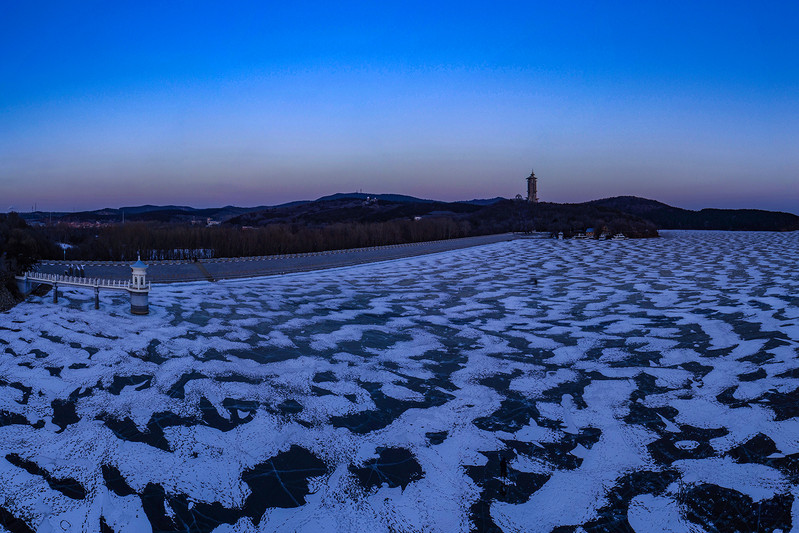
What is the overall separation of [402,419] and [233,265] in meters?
24.6

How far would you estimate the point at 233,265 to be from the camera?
30094 millimetres

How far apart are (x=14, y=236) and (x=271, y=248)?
24.1 metres

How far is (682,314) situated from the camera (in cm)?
1493

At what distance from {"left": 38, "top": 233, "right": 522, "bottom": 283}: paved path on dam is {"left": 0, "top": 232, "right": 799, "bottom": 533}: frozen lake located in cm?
850

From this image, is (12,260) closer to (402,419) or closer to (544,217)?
(402,419)

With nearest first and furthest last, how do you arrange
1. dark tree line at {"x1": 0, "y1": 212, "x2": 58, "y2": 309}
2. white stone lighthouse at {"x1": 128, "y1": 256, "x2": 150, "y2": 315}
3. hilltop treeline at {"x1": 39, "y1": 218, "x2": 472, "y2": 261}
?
white stone lighthouse at {"x1": 128, "y1": 256, "x2": 150, "y2": 315}
dark tree line at {"x1": 0, "y1": 212, "x2": 58, "y2": 309}
hilltop treeline at {"x1": 39, "y1": 218, "x2": 472, "y2": 261}

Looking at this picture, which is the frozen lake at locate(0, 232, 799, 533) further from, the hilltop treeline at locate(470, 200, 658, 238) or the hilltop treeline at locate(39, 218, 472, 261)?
the hilltop treeline at locate(470, 200, 658, 238)

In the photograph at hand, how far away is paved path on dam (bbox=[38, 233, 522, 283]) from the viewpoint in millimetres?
24297

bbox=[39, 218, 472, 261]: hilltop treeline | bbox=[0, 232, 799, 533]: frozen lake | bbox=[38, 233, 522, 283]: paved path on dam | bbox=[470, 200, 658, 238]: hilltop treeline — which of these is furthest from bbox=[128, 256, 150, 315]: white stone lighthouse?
bbox=[470, 200, 658, 238]: hilltop treeline

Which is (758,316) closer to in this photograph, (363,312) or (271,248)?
(363,312)

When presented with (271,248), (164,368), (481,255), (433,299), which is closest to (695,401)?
(164,368)

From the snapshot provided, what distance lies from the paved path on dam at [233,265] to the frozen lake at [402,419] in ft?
27.9

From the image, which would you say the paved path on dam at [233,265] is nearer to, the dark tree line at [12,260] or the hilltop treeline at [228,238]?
the dark tree line at [12,260]

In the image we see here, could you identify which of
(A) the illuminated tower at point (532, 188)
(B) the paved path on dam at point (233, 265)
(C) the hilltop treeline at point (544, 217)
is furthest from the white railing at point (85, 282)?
(A) the illuminated tower at point (532, 188)
